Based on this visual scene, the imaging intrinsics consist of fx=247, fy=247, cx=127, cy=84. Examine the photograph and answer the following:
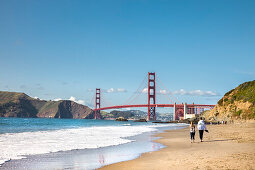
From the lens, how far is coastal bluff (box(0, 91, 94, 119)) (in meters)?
167

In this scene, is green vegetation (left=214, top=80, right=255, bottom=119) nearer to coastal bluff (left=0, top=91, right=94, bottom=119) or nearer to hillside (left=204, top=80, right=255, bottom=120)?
hillside (left=204, top=80, right=255, bottom=120)

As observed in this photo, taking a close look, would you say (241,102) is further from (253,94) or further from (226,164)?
(226,164)

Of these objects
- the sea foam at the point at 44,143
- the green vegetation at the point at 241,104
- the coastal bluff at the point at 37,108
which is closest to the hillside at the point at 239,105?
the green vegetation at the point at 241,104

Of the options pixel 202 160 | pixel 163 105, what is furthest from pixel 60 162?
pixel 163 105

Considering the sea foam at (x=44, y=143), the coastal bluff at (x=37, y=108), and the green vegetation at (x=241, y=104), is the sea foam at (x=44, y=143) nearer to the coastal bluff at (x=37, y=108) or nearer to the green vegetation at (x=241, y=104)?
the green vegetation at (x=241, y=104)

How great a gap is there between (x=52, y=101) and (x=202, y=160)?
19932 cm

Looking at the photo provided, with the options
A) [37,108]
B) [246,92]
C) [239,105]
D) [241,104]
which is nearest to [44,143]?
[241,104]

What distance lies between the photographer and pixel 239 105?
141 ft

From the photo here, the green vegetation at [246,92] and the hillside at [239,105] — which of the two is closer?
the hillside at [239,105]

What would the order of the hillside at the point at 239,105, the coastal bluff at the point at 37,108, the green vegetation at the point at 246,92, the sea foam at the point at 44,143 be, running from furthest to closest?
the coastal bluff at the point at 37,108, the green vegetation at the point at 246,92, the hillside at the point at 239,105, the sea foam at the point at 44,143

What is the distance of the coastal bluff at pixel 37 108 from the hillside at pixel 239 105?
134 m

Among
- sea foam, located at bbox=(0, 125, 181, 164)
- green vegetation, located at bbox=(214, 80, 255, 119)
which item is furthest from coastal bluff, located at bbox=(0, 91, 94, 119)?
sea foam, located at bbox=(0, 125, 181, 164)

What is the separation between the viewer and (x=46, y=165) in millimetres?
7336

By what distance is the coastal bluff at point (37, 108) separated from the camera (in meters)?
167
